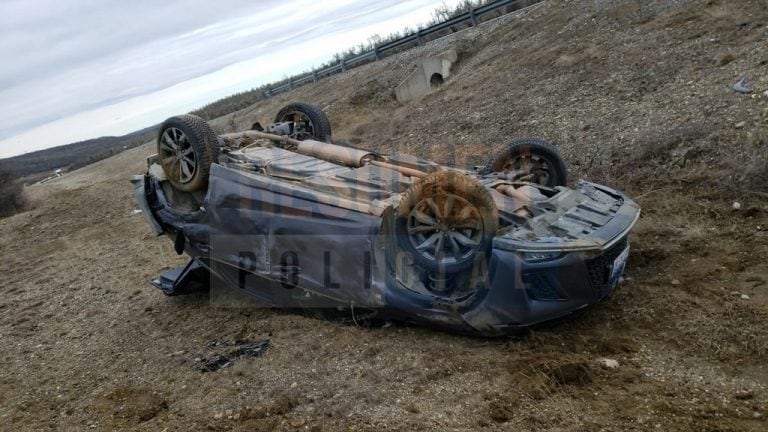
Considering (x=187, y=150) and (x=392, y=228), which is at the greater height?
(x=187, y=150)

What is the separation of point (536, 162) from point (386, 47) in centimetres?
1453

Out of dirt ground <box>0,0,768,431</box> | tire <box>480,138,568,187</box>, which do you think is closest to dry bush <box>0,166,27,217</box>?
dirt ground <box>0,0,768,431</box>

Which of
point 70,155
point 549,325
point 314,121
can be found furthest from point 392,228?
point 70,155

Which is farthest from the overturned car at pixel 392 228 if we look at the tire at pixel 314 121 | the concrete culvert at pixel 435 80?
the concrete culvert at pixel 435 80

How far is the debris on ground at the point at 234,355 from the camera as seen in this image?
16.6ft

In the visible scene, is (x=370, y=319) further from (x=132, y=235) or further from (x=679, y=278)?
(x=132, y=235)

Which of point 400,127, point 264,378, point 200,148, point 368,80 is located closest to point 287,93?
point 368,80

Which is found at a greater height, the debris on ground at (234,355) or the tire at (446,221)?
the tire at (446,221)

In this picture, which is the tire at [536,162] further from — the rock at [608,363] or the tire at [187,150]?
the tire at [187,150]

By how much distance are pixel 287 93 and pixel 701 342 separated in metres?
21.2

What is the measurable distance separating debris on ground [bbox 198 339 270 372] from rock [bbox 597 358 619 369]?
2.62 m

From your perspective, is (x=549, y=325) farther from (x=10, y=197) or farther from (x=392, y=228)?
(x=10, y=197)

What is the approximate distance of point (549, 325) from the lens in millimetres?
4605

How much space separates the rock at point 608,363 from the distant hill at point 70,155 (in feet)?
115
